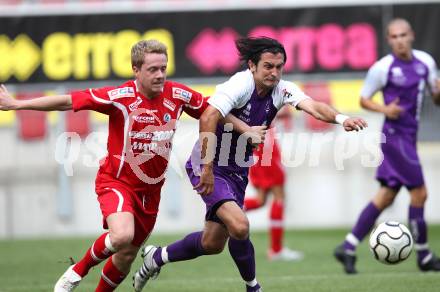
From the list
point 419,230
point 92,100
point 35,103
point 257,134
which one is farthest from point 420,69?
point 35,103

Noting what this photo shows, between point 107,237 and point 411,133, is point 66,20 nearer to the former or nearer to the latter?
point 411,133

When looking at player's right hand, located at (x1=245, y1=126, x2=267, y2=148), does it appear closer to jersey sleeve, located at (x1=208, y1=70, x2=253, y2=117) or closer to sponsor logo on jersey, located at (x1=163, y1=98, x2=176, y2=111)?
jersey sleeve, located at (x1=208, y1=70, x2=253, y2=117)

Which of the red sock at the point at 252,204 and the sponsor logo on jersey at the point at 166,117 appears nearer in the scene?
the sponsor logo on jersey at the point at 166,117

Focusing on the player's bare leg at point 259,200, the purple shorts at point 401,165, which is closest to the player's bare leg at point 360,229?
the purple shorts at point 401,165

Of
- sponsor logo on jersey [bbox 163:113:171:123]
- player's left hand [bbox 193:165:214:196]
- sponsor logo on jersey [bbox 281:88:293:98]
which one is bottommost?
player's left hand [bbox 193:165:214:196]

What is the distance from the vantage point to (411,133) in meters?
8.84

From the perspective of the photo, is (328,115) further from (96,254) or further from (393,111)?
(393,111)

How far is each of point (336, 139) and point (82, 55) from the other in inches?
157

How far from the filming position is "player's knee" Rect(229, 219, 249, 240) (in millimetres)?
6508

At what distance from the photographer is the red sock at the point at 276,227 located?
1038 centimetres

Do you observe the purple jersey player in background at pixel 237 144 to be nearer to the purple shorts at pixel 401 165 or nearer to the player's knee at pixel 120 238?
the player's knee at pixel 120 238

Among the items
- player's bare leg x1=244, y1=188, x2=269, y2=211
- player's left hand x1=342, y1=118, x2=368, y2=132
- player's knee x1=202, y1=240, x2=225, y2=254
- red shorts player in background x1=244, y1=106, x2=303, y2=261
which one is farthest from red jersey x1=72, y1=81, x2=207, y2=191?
player's bare leg x1=244, y1=188, x2=269, y2=211

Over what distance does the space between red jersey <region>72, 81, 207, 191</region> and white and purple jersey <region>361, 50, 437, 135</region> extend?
2807mm

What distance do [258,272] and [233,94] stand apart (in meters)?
3.11
